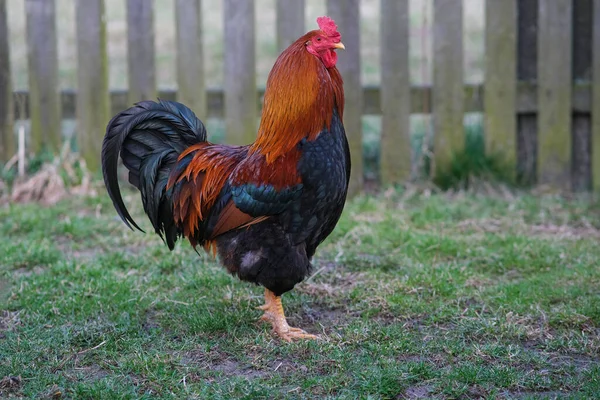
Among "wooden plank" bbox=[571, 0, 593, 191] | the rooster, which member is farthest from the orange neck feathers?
"wooden plank" bbox=[571, 0, 593, 191]

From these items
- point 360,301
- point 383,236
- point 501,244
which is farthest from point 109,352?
point 501,244

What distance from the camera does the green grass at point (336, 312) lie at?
11.4 feet

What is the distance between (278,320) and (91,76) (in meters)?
4.10

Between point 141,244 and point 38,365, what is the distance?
2.25 metres

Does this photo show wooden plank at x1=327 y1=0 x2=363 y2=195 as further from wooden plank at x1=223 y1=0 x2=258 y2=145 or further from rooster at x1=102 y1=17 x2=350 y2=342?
rooster at x1=102 y1=17 x2=350 y2=342

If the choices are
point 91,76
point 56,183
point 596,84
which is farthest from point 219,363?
point 596,84

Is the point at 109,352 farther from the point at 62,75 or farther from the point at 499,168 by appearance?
the point at 62,75

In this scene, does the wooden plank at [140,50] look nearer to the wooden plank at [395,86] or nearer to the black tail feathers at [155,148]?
the wooden plank at [395,86]

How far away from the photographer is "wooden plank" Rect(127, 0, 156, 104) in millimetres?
7137

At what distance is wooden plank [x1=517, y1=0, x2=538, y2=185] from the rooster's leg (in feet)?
12.7

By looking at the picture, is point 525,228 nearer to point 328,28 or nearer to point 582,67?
point 582,67

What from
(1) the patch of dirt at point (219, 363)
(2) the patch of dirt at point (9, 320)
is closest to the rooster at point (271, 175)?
(1) the patch of dirt at point (219, 363)

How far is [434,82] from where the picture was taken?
7078mm

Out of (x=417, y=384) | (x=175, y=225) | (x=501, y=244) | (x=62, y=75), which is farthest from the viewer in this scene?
(x=62, y=75)
